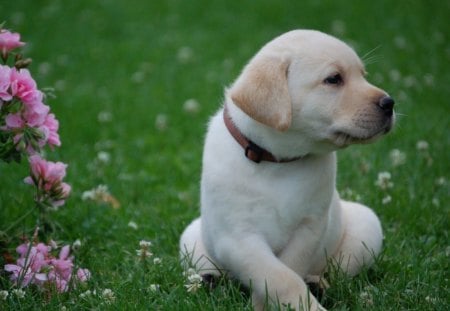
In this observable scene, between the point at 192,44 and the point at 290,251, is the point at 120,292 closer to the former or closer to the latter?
the point at 290,251

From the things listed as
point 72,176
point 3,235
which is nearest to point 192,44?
point 72,176

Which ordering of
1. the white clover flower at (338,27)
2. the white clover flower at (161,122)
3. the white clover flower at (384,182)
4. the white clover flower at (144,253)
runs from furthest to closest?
1. the white clover flower at (338,27)
2. the white clover flower at (161,122)
3. the white clover flower at (384,182)
4. the white clover flower at (144,253)

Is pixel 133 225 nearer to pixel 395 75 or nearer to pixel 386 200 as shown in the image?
pixel 386 200

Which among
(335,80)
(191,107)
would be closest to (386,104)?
(335,80)

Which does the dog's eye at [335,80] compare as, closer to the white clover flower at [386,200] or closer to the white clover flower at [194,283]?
the white clover flower at [194,283]

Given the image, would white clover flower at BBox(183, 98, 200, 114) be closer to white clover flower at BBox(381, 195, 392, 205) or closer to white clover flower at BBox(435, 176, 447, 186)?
white clover flower at BBox(435, 176, 447, 186)

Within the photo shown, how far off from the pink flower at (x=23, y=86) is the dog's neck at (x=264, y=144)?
0.96 m

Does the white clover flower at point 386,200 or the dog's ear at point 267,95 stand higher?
the dog's ear at point 267,95

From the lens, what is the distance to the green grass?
3.27 metres

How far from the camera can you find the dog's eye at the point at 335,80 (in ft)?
9.83

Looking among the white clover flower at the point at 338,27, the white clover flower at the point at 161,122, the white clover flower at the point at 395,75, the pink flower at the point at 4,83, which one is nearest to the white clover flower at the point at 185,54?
the white clover flower at the point at 338,27

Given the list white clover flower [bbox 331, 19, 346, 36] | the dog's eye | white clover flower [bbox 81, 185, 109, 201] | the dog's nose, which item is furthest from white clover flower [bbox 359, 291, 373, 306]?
white clover flower [bbox 331, 19, 346, 36]

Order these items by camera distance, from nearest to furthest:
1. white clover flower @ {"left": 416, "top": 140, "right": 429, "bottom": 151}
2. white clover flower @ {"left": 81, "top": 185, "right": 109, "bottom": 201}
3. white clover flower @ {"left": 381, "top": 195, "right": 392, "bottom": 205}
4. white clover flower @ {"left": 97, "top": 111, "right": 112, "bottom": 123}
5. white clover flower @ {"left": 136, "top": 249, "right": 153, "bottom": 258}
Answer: white clover flower @ {"left": 136, "top": 249, "right": 153, "bottom": 258} < white clover flower @ {"left": 381, "top": 195, "right": 392, "bottom": 205} < white clover flower @ {"left": 81, "top": 185, "right": 109, "bottom": 201} < white clover flower @ {"left": 416, "top": 140, "right": 429, "bottom": 151} < white clover flower @ {"left": 97, "top": 111, "right": 112, "bottom": 123}

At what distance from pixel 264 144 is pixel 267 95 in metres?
0.25
